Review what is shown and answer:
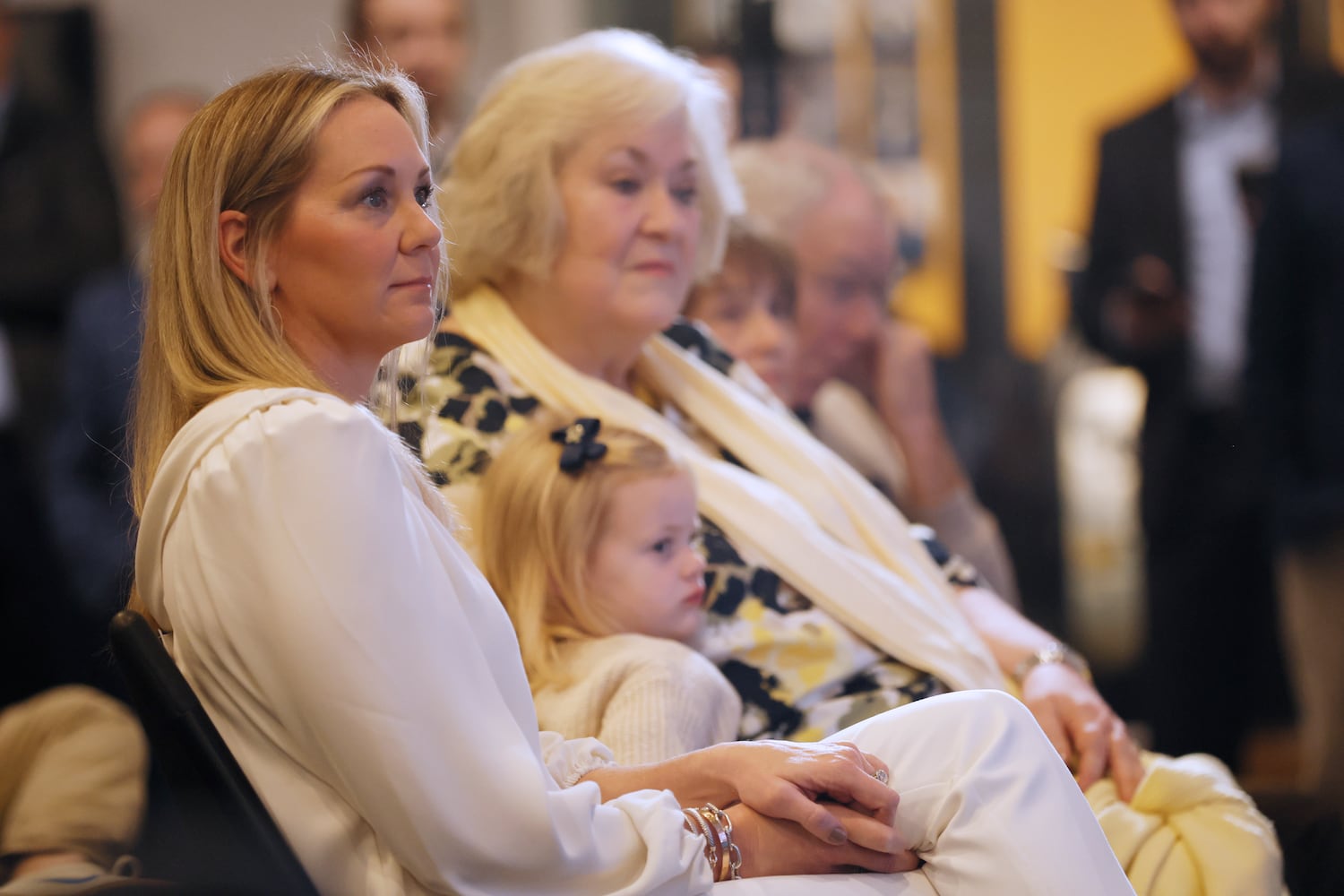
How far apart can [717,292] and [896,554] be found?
0.82m

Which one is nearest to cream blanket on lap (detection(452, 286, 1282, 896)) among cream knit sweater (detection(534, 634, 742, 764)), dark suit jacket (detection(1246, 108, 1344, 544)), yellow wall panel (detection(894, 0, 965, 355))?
cream knit sweater (detection(534, 634, 742, 764))

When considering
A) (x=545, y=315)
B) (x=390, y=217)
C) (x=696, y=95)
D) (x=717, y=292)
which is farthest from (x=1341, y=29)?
(x=390, y=217)

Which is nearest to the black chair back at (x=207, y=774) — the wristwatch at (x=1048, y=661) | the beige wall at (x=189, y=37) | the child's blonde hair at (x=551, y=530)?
the child's blonde hair at (x=551, y=530)

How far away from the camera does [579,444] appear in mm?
1917

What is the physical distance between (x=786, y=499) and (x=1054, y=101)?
3.48 m

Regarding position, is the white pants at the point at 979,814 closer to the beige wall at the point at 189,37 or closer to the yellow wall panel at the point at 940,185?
the yellow wall panel at the point at 940,185

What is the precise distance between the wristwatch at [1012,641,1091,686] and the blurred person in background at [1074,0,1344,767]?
79.3 inches

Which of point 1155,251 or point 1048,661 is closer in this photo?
point 1048,661

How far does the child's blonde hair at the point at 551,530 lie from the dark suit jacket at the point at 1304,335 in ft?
6.71

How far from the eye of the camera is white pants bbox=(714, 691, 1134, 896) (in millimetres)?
1382

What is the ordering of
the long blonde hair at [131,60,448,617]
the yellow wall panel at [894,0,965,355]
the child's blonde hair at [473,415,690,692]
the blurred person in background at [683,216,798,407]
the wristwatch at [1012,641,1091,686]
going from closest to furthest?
the long blonde hair at [131,60,448,617] → the child's blonde hair at [473,415,690,692] → the wristwatch at [1012,641,1091,686] → the blurred person in background at [683,216,798,407] → the yellow wall panel at [894,0,965,355]

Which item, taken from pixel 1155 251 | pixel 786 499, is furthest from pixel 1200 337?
pixel 786 499

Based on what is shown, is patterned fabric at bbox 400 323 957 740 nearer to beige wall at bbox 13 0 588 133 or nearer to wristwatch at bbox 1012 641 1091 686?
wristwatch at bbox 1012 641 1091 686

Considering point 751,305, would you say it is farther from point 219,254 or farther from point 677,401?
point 219,254
